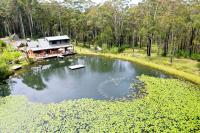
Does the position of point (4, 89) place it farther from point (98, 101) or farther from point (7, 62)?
point (98, 101)

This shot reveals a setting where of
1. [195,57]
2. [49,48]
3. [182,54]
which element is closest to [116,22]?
[49,48]

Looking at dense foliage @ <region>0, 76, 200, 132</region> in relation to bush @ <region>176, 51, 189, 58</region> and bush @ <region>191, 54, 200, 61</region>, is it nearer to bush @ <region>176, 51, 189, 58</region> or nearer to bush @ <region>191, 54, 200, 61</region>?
bush @ <region>191, 54, 200, 61</region>

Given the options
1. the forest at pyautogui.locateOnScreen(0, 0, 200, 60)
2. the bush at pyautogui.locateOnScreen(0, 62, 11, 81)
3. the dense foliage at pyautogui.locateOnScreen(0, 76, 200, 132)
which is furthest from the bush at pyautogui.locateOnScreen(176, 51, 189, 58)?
the bush at pyautogui.locateOnScreen(0, 62, 11, 81)

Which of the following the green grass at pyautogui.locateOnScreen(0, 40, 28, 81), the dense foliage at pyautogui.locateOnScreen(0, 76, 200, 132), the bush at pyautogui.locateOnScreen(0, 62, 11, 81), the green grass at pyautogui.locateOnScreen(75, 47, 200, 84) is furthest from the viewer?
the green grass at pyautogui.locateOnScreen(0, 40, 28, 81)

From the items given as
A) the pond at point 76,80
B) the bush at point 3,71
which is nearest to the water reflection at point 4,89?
the pond at point 76,80

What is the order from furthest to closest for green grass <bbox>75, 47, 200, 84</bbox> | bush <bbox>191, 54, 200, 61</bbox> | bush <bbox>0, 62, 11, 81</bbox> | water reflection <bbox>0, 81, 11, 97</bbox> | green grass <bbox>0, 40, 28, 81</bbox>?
bush <bbox>191, 54, 200, 61</bbox>, green grass <bbox>0, 40, 28, 81</bbox>, bush <bbox>0, 62, 11, 81</bbox>, green grass <bbox>75, 47, 200, 84</bbox>, water reflection <bbox>0, 81, 11, 97</bbox>

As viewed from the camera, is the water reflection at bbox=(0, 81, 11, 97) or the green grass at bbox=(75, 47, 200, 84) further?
the green grass at bbox=(75, 47, 200, 84)
